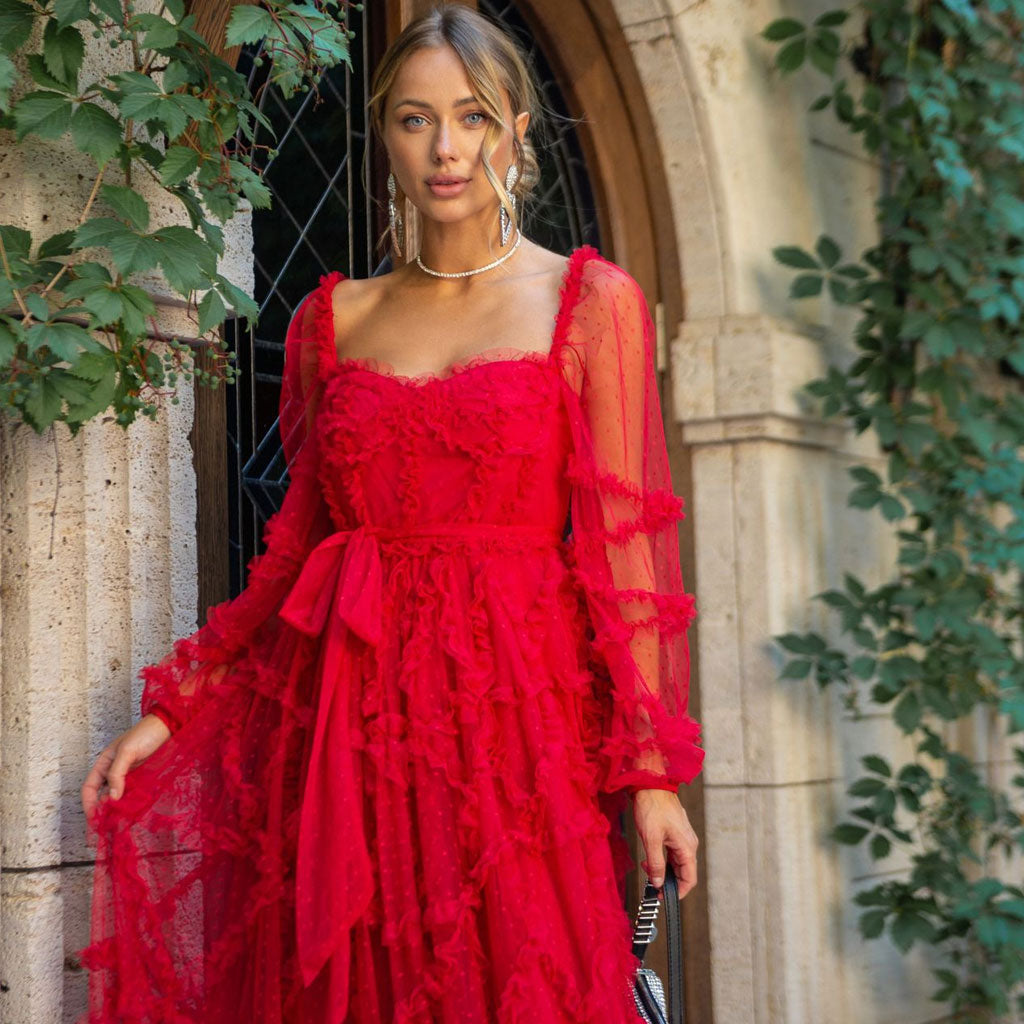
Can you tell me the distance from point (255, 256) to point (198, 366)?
56cm

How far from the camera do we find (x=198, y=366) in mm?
2658

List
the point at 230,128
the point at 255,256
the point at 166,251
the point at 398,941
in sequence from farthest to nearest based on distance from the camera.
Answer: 1. the point at 255,256
2. the point at 230,128
3. the point at 166,251
4. the point at 398,941

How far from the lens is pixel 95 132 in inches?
84.7

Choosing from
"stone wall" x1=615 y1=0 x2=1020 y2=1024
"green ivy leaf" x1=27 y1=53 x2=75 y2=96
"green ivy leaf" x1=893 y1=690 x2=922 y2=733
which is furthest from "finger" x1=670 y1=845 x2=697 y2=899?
"green ivy leaf" x1=893 y1=690 x2=922 y2=733

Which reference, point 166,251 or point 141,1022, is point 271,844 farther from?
point 166,251

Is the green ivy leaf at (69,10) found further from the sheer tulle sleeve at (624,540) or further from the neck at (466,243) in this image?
the sheer tulle sleeve at (624,540)

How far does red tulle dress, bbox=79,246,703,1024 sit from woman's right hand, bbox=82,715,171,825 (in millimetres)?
21

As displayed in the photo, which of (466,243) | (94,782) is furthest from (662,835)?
(466,243)

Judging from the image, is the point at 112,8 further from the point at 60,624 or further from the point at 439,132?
the point at 60,624

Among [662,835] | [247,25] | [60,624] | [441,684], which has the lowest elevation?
[662,835]

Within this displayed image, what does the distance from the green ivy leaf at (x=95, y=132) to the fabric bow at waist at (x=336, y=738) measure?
60 cm

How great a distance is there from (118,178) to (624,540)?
36.8 inches

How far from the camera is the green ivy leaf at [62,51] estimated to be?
215 cm

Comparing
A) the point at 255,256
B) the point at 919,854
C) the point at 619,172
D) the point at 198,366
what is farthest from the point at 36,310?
the point at 919,854
